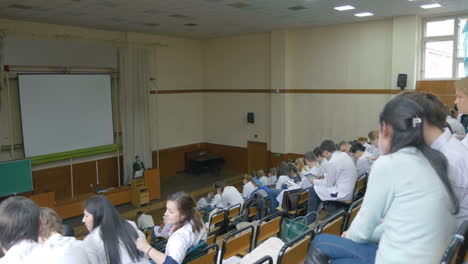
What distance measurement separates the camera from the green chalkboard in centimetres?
941

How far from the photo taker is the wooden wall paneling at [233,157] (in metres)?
14.6

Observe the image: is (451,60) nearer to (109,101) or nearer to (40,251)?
(109,101)

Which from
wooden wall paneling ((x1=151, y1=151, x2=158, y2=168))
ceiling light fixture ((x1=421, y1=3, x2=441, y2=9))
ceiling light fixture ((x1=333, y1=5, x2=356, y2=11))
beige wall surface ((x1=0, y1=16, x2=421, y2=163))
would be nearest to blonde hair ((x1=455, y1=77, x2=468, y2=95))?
ceiling light fixture ((x1=333, y1=5, x2=356, y2=11))

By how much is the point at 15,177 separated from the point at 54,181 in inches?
56.0

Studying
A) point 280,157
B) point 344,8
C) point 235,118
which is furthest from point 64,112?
point 344,8

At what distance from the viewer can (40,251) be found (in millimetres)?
2033

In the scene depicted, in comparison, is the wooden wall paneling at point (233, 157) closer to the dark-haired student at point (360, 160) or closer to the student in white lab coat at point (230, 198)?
the student in white lab coat at point (230, 198)

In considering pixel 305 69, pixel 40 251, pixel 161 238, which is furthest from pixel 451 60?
pixel 40 251

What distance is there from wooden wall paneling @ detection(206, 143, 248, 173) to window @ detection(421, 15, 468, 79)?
6.83 m

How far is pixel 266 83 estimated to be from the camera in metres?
13.9

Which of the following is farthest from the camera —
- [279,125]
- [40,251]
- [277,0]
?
[279,125]

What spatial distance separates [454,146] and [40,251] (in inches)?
91.8

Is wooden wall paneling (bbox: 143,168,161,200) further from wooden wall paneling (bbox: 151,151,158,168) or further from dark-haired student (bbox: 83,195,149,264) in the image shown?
dark-haired student (bbox: 83,195,149,264)

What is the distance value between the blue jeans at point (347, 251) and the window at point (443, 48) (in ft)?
32.5
